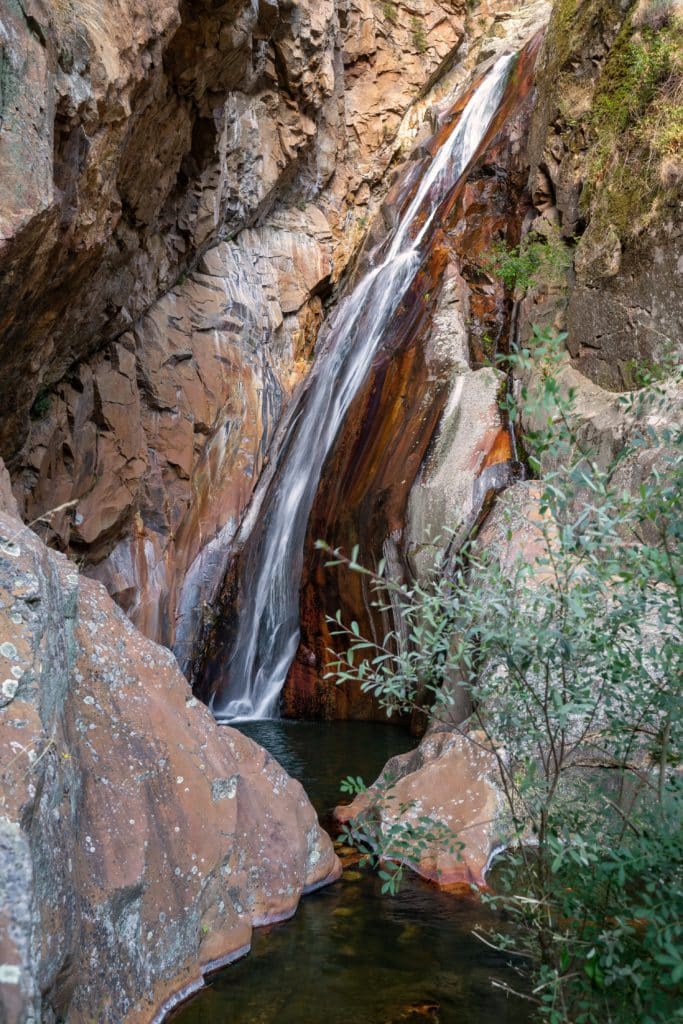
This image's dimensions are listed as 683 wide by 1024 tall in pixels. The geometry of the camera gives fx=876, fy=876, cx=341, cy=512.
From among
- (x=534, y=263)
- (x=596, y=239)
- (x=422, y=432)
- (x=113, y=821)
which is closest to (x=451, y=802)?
(x=113, y=821)

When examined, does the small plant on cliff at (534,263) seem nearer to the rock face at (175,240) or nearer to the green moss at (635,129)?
the green moss at (635,129)

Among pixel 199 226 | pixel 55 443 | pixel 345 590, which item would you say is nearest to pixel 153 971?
pixel 345 590

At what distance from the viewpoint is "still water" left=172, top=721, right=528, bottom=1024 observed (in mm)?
4316

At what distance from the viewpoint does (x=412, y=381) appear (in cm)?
1160

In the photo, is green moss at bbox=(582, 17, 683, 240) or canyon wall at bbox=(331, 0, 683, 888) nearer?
canyon wall at bbox=(331, 0, 683, 888)

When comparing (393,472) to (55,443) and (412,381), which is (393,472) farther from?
(55,443)

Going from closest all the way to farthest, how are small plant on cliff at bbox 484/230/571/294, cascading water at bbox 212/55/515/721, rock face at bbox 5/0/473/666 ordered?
1. rock face at bbox 5/0/473/666
2. small plant on cliff at bbox 484/230/571/294
3. cascading water at bbox 212/55/515/721

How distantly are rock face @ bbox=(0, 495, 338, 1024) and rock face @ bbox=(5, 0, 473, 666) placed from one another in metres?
2.92

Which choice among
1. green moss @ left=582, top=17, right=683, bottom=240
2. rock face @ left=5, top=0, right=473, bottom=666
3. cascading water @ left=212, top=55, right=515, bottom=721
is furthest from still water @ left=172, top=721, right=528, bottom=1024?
green moss @ left=582, top=17, right=683, bottom=240

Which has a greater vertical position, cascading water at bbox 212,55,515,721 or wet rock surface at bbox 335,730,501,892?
cascading water at bbox 212,55,515,721

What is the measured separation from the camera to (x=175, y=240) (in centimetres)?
1236

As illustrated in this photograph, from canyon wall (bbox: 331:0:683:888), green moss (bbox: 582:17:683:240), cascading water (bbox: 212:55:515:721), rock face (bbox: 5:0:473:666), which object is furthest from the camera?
cascading water (bbox: 212:55:515:721)

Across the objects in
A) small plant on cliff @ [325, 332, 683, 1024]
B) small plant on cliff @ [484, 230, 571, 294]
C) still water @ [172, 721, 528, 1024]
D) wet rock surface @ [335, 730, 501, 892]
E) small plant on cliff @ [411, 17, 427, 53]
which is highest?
small plant on cliff @ [411, 17, 427, 53]

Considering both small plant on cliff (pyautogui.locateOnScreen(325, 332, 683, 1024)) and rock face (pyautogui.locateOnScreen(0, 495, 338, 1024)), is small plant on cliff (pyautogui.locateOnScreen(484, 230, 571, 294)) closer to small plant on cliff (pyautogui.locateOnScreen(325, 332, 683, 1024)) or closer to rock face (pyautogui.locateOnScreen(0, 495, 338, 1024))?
rock face (pyautogui.locateOnScreen(0, 495, 338, 1024))
